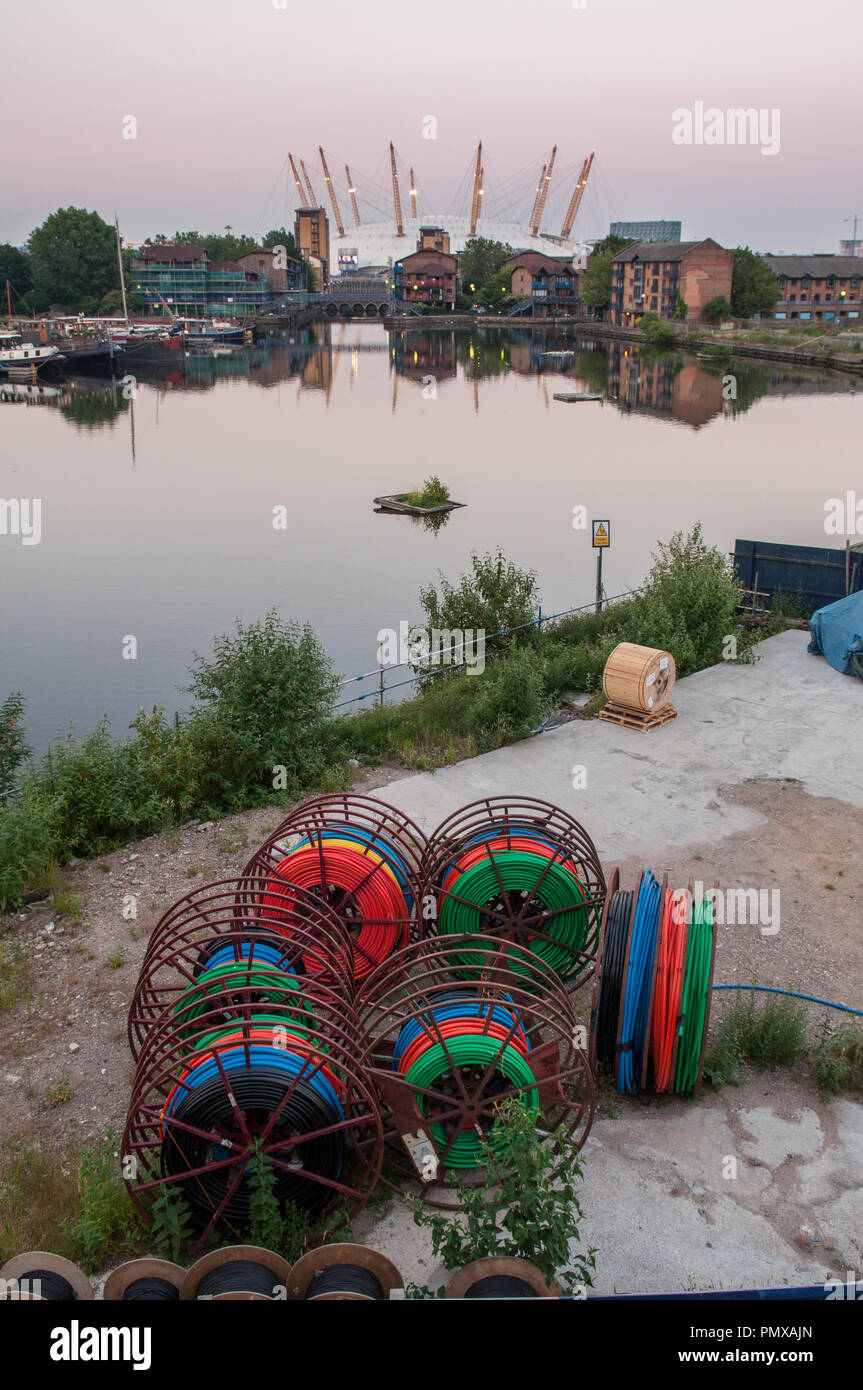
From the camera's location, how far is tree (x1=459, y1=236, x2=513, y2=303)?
581 ft

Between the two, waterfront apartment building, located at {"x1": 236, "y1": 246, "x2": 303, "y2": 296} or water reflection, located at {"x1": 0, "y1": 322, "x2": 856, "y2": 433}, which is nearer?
water reflection, located at {"x1": 0, "y1": 322, "x2": 856, "y2": 433}

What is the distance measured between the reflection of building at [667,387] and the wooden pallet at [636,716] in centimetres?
4978

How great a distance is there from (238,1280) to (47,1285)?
940 millimetres

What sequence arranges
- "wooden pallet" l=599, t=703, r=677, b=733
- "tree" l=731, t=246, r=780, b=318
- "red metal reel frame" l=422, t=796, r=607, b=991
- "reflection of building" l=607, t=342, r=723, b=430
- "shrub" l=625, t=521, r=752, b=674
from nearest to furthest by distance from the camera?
"red metal reel frame" l=422, t=796, r=607, b=991, "wooden pallet" l=599, t=703, r=677, b=733, "shrub" l=625, t=521, r=752, b=674, "reflection of building" l=607, t=342, r=723, b=430, "tree" l=731, t=246, r=780, b=318

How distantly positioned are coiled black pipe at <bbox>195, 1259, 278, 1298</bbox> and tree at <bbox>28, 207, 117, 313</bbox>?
165 m

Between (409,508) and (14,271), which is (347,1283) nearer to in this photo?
(409,508)

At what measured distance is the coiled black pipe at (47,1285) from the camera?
5.26 meters

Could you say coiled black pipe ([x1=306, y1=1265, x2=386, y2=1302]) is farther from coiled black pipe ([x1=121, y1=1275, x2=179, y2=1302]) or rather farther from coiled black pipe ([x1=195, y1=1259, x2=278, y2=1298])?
coiled black pipe ([x1=121, y1=1275, x2=179, y2=1302])

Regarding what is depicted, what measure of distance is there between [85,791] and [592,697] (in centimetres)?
712

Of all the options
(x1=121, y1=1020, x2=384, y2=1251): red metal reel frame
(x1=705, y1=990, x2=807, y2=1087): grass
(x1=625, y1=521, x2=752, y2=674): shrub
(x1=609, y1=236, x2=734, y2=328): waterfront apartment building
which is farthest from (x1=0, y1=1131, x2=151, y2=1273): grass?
(x1=609, y1=236, x2=734, y2=328): waterfront apartment building

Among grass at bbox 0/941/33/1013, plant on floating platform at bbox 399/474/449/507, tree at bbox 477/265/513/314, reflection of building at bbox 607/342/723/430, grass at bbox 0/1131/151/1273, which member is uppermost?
tree at bbox 477/265/513/314

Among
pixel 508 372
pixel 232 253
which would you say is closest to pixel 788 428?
pixel 508 372

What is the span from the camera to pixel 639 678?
544 inches

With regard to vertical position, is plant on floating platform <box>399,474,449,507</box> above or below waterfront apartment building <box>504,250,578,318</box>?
below
